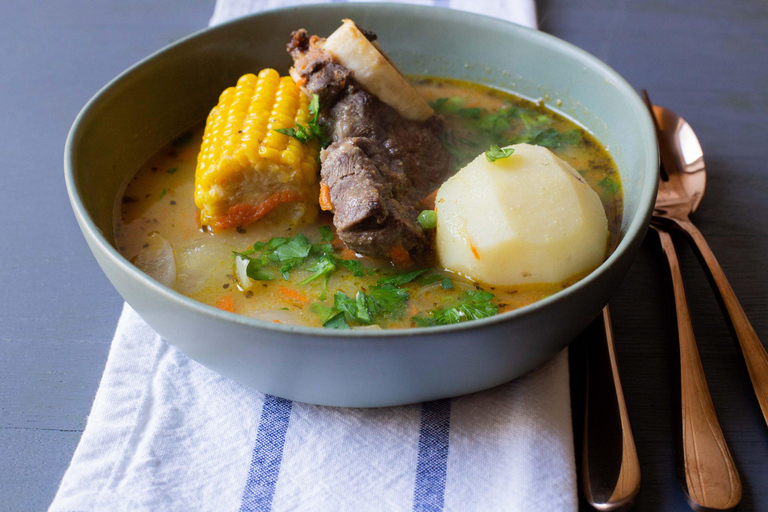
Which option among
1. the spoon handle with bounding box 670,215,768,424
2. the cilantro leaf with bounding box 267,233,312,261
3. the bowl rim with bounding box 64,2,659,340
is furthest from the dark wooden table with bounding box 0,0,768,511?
the cilantro leaf with bounding box 267,233,312,261

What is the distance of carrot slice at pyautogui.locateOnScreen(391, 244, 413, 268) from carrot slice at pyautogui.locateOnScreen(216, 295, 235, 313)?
19.3 inches

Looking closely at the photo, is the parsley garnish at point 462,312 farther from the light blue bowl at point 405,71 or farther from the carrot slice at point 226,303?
the carrot slice at point 226,303

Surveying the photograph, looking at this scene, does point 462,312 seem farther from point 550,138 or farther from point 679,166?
point 679,166

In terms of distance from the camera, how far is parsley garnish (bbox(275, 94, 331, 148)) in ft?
7.07

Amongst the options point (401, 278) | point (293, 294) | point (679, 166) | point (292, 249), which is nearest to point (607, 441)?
point (401, 278)

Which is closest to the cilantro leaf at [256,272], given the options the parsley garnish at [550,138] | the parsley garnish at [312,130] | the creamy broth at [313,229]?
the creamy broth at [313,229]

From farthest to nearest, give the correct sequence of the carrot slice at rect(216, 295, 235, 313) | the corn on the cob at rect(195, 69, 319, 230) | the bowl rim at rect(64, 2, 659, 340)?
the corn on the cob at rect(195, 69, 319, 230)
the carrot slice at rect(216, 295, 235, 313)
the bowl rim at rect(64, 2, 659, 340)

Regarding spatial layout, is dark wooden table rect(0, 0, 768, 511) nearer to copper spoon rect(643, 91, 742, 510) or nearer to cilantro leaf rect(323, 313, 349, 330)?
copper spoon rect(643, 91, 742, 510)

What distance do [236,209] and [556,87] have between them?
139cm

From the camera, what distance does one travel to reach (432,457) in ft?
5.56

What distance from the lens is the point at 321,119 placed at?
2318mm

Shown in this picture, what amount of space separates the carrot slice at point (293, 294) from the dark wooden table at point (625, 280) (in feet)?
2.12

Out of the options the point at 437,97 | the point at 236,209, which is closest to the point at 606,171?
the point at 437,97

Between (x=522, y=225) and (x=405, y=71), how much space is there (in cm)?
131
